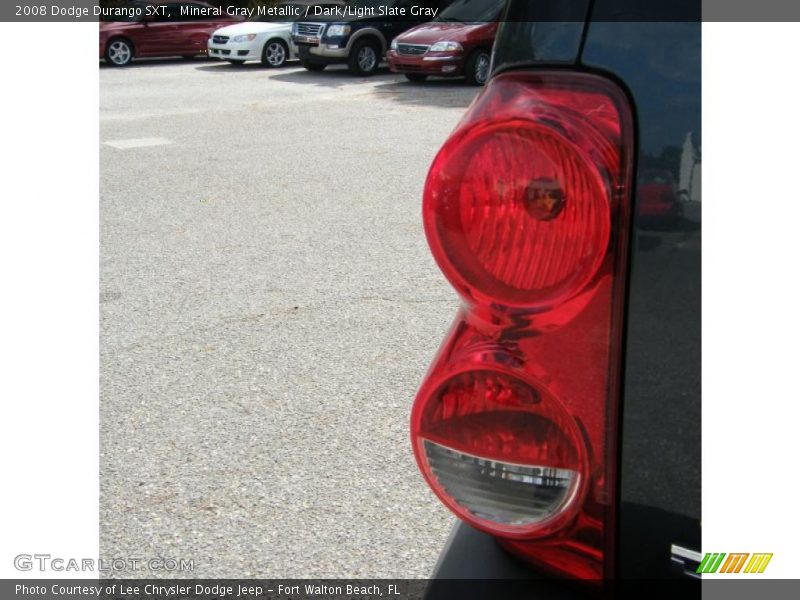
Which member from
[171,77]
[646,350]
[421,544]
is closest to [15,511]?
[421,544]

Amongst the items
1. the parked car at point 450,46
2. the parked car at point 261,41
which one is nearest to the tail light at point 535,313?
the parked car at point 450,46

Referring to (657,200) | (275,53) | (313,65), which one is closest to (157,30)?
(275,53)

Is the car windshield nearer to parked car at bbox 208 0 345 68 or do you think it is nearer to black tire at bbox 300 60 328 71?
black tire at bbox 300 60 328 71

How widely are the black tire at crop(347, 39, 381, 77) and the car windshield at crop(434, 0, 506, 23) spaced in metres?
1.69

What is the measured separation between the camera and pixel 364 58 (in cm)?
1928

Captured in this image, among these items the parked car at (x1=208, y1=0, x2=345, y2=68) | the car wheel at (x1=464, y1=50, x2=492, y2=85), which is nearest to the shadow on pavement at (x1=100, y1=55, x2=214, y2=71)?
the parked car at (x1=208, y1=0, x2=345, y2=68)

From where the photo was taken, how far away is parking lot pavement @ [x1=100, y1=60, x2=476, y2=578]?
10.0ft

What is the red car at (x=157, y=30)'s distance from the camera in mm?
22141

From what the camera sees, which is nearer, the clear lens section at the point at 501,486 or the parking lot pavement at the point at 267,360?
the clear lens section at the point at 501,486

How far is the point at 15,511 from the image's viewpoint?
3258 mm

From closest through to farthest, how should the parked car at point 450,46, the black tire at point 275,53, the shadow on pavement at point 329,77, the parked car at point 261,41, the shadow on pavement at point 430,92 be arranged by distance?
the shadow on pavement at point 430,92, the parked car at point 450,46, the shadow on pavement at point 329,77, the parked car at point 261,41, the black tire at point 275,53

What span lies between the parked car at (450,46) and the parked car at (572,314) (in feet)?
52.2

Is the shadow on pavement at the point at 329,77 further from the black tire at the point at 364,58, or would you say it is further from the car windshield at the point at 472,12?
the car windshield at the point at 472,12
